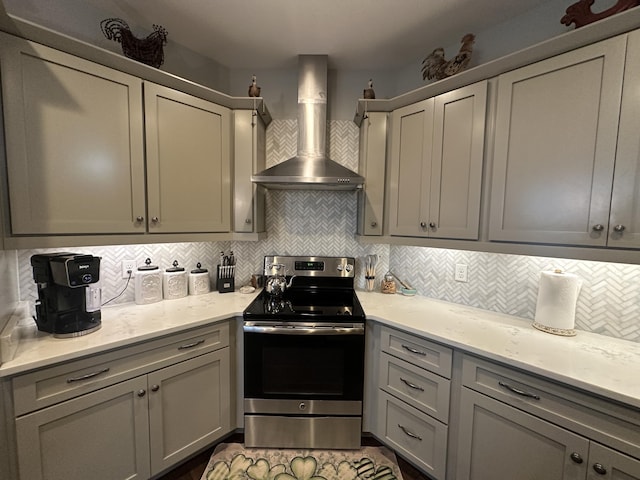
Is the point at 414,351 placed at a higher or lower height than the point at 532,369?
lower

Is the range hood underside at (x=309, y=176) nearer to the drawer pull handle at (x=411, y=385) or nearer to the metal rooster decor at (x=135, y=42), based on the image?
the metal rooster decor at (x=135, y=42)

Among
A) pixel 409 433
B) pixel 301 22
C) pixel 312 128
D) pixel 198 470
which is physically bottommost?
pixel 198 470

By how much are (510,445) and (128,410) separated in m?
1.80

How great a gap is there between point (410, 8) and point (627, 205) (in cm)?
148

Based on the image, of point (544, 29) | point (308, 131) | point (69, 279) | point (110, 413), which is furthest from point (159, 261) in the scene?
point (544, 29)

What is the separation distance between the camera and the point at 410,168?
1.78m

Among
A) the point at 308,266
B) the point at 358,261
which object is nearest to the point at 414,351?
the point at 358,261

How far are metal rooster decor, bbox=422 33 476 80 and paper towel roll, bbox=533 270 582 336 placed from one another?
130 cm

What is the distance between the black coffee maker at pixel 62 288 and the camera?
1.21m

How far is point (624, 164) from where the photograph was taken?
104 centimetres

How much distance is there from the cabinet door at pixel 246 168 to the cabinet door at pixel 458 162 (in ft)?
4.04

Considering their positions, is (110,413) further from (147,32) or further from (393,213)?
(147,32)

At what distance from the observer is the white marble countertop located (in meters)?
0.99

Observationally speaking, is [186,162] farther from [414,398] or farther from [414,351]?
[414,398]
